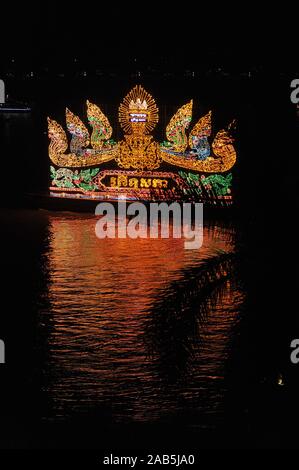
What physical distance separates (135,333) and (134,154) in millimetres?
9269

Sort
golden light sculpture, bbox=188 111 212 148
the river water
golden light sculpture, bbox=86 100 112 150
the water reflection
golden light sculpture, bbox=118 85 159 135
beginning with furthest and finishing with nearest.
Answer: golden light sculpture, bbox=86 100 112 150
golden light sculpture, bbox=118 85 159 135
golden light sculpture, bbox=188 111 212 148
the river water
the water reflection

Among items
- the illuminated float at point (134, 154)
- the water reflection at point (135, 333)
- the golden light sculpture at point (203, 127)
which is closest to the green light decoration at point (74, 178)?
the illuminated float at point (134, 154)

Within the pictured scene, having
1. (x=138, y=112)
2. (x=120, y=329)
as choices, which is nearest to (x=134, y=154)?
(x=138, y=112)

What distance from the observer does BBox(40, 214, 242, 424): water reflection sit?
775 cm

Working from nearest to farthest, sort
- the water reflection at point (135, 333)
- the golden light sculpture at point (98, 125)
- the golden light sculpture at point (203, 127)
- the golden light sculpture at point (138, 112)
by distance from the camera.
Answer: the water reflection at point (135, 333) < the golden light sculpture at point (203, 127) < the golden light sculpture at point (138, 112) < the golden light sculpture at point (98, 125)

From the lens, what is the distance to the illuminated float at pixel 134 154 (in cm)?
1886

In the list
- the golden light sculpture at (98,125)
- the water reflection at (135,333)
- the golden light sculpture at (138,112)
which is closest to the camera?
the water reflection at (135,333)

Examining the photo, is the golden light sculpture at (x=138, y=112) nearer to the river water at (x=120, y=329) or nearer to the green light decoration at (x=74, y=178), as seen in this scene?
the green light decoration at (x=74, y=178)

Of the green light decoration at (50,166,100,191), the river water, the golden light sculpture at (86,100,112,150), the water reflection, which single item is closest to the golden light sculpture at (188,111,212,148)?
the golden light sculpture at (86,100,112,150)

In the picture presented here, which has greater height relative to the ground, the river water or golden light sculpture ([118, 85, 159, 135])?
golden light sculpture ([118, 85, 159, 135])

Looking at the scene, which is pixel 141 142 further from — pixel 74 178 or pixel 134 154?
pixel 74 178

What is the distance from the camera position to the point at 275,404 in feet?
27.0

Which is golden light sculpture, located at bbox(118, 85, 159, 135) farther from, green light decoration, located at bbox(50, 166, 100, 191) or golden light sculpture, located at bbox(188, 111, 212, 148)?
green light decoration, located at bbox(50, 166, 100, 191)
